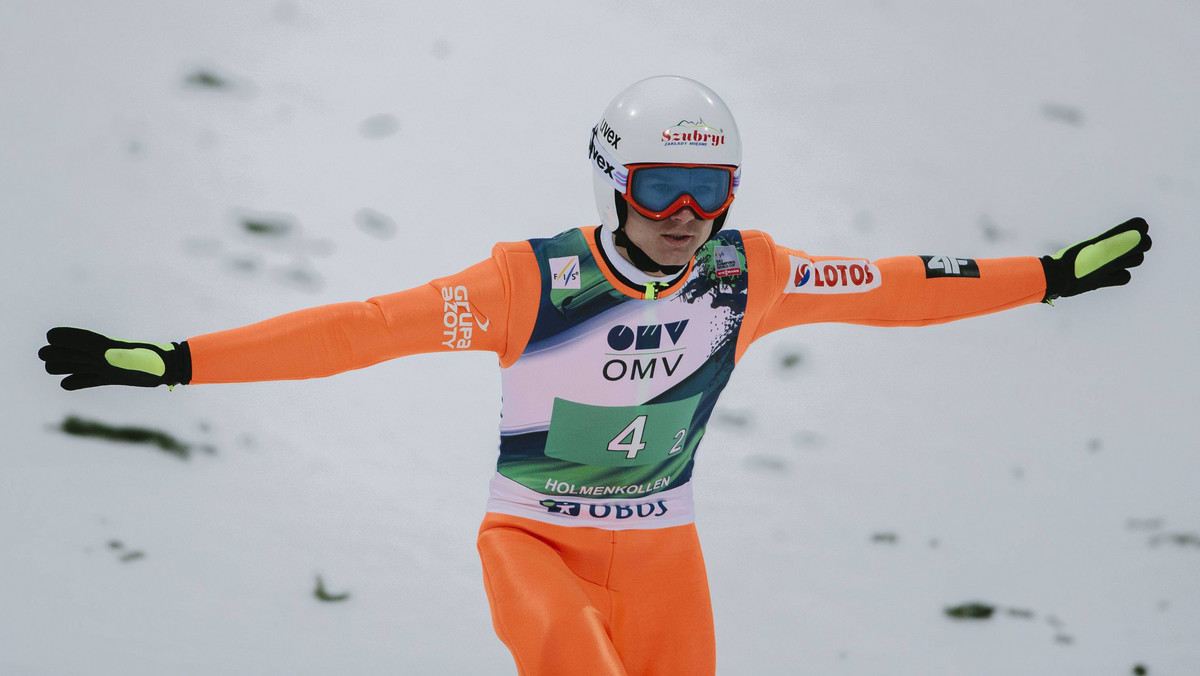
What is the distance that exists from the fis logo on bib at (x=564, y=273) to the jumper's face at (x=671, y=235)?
0.17 meters

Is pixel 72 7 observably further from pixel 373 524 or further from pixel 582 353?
pixel 582 353

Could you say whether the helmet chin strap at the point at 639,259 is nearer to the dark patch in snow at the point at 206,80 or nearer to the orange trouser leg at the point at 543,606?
the orange trouser leg at the point at 543,606

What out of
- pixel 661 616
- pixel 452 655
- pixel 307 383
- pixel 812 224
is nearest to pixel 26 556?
pixel 307 383

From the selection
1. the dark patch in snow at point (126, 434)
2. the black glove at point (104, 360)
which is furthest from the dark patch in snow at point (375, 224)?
the black glove at point (104, 360)

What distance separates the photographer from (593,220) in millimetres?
5652

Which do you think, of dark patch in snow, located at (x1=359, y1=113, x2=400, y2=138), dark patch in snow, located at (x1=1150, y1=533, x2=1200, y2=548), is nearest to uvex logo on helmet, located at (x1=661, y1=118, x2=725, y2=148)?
dark patch in snow, located at (x1=359, y1=113, x2=400, y2=138)

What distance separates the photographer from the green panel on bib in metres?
3.52

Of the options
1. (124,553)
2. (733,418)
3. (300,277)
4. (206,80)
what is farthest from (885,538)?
(206,80)

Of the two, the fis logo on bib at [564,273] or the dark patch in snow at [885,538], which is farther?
the dark patch in snow at [885,538]

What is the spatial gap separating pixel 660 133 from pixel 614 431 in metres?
0.76

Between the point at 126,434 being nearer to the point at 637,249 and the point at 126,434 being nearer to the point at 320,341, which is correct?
the point at 320,341

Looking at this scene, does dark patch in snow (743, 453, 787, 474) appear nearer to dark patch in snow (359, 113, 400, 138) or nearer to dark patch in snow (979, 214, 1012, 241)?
dark patch in snow (979, 214, 1012, 241)

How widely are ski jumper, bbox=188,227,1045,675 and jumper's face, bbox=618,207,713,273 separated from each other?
0.12 metres

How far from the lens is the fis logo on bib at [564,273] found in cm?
344
